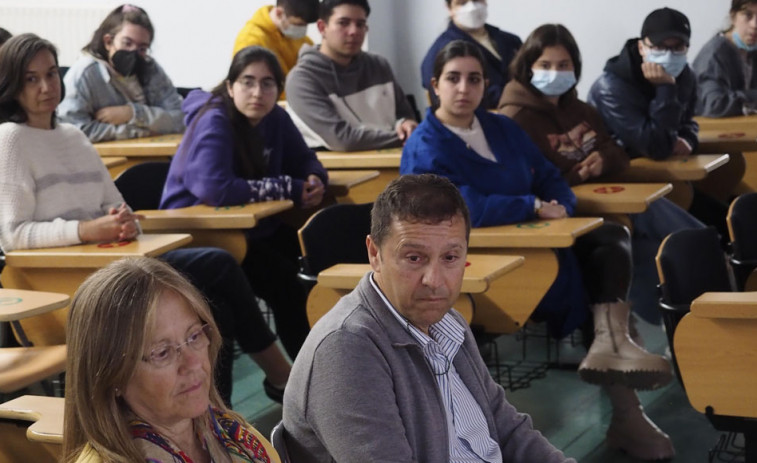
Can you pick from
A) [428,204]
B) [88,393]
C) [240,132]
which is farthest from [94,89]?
[88,393]

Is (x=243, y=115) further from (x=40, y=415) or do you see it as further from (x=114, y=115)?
(x=40, y=415)

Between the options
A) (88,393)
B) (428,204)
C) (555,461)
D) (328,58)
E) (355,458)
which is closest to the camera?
(88,393)

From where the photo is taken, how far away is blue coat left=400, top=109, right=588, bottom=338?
3.53m

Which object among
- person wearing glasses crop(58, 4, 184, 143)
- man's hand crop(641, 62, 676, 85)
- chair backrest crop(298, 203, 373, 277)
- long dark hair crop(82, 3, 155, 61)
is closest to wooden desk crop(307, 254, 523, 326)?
chair backrest crop(298, 203, 373, 277)

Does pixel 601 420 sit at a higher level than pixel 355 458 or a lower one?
lower

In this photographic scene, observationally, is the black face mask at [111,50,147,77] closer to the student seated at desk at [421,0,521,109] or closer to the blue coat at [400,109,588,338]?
the student seated at desk at [421,0,521,109]

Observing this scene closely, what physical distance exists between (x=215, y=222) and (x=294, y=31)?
2.24 m

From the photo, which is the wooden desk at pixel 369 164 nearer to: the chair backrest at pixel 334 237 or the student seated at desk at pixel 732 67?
the chair backrest at pixel 334 237

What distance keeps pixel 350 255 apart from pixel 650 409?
1245mm

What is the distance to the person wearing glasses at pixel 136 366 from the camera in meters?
1.35

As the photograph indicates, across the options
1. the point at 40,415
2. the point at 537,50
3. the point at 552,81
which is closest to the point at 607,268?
the point at 552,81

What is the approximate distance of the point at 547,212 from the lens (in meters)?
3.60

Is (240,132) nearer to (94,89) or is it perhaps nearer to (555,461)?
(94,89)

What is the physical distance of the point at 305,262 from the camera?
3.26m
